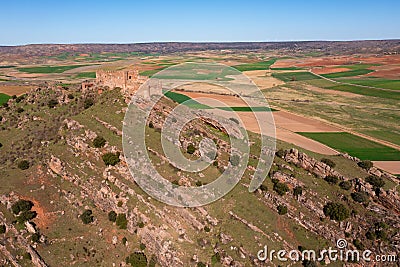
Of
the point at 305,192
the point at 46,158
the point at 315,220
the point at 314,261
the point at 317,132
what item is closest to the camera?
the point at 314,261

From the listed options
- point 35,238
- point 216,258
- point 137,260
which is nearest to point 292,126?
point 216,258

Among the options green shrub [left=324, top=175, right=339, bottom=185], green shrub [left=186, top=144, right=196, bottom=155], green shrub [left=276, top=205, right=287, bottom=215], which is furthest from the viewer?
green shrub [left=186, top=144, right=196, bottom=155]

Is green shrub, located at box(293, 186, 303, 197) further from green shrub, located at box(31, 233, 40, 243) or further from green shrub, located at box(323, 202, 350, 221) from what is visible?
green shrub, located at box(31, 233, 40, 243)

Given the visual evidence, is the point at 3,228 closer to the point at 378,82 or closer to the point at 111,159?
the point at 111,159

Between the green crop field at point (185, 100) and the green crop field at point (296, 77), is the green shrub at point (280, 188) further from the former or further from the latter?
→ the green crop field at point (296, 77)

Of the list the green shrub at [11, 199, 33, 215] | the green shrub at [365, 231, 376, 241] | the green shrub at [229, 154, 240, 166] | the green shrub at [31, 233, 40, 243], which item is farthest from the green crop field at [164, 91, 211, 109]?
the green shrub at [365, 231, 376, 241]

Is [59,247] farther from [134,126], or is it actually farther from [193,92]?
[193,92]

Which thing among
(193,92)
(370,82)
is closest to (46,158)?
(193,92)
